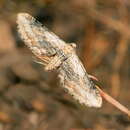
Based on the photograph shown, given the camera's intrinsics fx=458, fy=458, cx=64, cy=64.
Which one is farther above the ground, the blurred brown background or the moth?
the blurred brown background

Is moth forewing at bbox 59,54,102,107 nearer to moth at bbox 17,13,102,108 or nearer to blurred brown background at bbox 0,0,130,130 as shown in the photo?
moth at bbox 17,13,102,108

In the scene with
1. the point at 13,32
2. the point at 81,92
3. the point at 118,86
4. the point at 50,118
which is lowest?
the point at 81,92

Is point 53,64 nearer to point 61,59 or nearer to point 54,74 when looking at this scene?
point 61,59

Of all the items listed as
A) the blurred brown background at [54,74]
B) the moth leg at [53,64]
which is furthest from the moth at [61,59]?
the blurred brown background at [54,74]

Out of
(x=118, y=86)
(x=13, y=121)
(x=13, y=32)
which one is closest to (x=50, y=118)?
(x=13, y=121)

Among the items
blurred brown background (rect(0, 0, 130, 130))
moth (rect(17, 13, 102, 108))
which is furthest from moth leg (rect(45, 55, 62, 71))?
blurred brown background (rect(0, 0, 130, 130))

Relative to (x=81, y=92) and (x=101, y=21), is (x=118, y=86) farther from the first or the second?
(x=81, y=92)

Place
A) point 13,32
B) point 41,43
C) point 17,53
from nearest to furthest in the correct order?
point 41,43, point 17,53, point 13,32
